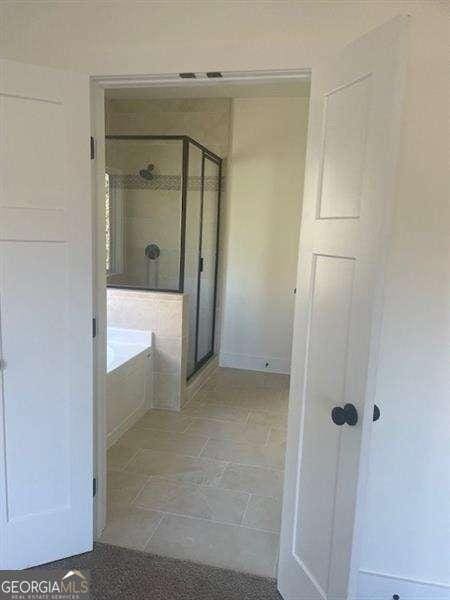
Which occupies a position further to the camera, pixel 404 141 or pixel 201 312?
pixel 201 312

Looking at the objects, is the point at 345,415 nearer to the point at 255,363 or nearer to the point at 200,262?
the point at 200,262

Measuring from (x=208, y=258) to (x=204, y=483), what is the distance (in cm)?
242

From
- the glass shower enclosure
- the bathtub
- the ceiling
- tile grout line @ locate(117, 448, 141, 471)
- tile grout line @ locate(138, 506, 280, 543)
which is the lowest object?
tile grout line @ locate(138, 506, 280, 543)

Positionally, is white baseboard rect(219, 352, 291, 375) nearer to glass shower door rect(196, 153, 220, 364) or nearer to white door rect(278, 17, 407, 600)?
glass shower door rect(196, 153, 220, 364)

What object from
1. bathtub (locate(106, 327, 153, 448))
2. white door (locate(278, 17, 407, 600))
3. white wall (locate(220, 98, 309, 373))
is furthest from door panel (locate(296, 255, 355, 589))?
white wall (locate(220, 98, 309, 373))

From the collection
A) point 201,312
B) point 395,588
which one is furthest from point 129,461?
point 201,312

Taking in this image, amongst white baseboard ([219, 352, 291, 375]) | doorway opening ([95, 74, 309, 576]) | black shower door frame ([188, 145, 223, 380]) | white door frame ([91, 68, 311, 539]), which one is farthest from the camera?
white baseboard ([219, 352, 291, 375])

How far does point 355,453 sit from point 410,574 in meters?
0.88

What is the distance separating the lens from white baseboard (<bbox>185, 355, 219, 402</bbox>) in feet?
13.3

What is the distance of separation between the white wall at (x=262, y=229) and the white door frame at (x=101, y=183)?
2.74 meters

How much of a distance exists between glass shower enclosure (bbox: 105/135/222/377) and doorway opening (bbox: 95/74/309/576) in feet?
0.04

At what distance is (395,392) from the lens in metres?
1.73

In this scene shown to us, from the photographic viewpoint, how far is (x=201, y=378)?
4.39 meters

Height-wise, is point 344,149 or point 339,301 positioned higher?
point 344,149
